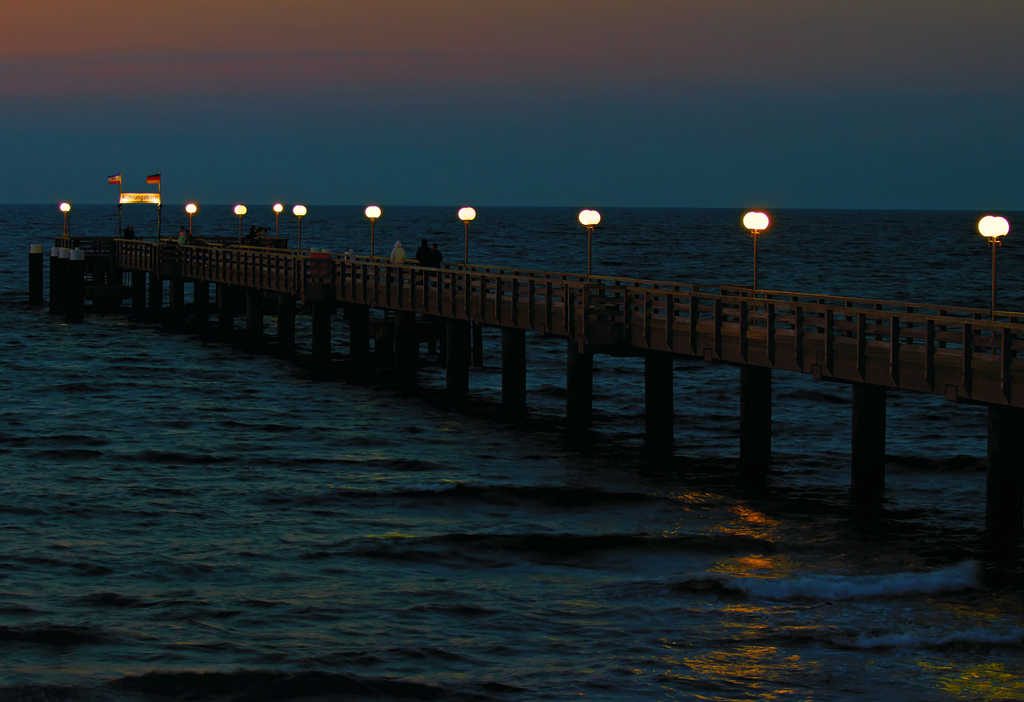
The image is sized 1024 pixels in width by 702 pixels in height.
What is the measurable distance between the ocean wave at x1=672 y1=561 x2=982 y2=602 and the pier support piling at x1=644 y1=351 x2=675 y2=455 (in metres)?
10.0

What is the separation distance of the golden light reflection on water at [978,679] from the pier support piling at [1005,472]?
5.75 metres

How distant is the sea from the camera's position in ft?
50.3

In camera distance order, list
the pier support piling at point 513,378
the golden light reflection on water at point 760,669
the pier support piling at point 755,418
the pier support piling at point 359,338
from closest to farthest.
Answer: the golden light reflection on water at point 760,669
the pier support piling at point 755,418
the pier support piling at point 513,378
the pier support piling at point 359,338

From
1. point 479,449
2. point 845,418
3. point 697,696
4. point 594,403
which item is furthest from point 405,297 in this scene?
point 697,696

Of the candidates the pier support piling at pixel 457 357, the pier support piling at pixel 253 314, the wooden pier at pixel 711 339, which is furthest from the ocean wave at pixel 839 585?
the pier support piling at pixel 253 314

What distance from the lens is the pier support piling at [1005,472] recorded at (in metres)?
20.4

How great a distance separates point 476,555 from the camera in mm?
20203

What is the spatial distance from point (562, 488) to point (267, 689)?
10.7 metres

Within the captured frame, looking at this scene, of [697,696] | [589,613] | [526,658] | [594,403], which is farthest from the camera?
[594,403]

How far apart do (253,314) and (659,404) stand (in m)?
26.2

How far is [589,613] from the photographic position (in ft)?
56.6

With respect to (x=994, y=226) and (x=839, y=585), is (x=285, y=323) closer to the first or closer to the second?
(x=994, y=226)

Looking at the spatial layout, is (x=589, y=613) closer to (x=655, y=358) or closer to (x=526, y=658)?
(x=526, y=658)

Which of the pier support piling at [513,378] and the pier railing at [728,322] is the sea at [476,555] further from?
the pier railing at [728,322]
